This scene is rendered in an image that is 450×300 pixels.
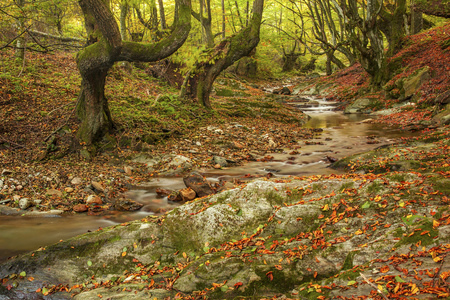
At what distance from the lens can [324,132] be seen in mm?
12312

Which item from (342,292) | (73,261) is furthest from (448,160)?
(73,261)

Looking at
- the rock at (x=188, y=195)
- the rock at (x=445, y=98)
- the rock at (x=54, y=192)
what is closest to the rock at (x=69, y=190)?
the rock at (x=54, y=192)

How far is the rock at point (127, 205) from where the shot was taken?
555cm

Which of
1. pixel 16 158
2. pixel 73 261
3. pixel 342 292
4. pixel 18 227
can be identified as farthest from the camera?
pixel 16 158

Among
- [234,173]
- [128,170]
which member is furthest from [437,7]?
[128,170]

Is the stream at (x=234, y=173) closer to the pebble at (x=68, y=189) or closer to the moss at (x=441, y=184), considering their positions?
the pebble at (x=68, y=189)

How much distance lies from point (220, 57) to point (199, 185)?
7.40 metres

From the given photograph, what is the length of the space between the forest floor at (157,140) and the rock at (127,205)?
0.50 ft

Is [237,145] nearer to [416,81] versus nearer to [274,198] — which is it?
[274,198]

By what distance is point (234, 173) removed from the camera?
734 centimetres

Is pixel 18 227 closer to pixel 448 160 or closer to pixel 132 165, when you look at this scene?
pixel 132 165

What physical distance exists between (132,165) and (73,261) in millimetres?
4244

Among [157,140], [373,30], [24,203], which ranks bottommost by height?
[24,203]

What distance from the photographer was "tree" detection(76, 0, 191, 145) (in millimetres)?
6715
